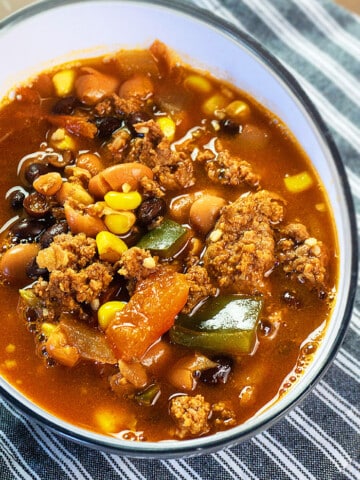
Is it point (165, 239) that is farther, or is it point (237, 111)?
point (237, 111)

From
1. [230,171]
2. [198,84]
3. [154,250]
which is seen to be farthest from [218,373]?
[198,84]

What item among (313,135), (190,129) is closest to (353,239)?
(313,135)

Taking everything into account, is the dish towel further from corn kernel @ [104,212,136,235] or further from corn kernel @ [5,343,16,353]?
corn kernel @ [104,212,136,235]

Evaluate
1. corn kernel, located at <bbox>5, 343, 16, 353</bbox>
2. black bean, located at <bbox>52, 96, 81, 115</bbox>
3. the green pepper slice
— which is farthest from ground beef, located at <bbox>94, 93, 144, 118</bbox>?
corn kernel, located at <bbox>5, 343, 16, 353</bbox>

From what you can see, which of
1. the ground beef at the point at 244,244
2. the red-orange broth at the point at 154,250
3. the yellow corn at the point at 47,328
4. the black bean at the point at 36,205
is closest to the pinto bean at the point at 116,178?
the red-orange broth at the point at 154,250

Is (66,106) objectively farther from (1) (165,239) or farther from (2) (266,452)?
(2) (266,452)

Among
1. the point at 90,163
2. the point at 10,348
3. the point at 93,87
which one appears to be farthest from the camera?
→ the point at 93,87

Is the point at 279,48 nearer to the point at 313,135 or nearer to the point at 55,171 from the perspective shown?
the point at 313,135
